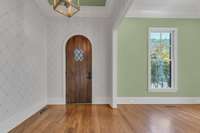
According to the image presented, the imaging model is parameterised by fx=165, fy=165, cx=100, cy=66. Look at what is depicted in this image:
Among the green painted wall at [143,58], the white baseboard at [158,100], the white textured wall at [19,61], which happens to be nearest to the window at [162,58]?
the green painted wall at [143,58]

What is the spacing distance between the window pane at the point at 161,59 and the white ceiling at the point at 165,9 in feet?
2.28

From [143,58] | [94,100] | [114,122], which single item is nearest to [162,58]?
[143,58]

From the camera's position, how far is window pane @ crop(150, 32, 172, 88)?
594cm

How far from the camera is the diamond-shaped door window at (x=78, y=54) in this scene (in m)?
5.78

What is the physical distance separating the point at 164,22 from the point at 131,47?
1481 mm

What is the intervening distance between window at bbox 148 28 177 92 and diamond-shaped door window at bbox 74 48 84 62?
96.4 inches

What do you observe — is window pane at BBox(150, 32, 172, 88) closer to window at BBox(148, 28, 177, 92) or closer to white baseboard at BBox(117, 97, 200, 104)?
window at BBox(148, 28, 177, 92)

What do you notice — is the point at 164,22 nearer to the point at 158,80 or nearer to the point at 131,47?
the point at 131,47

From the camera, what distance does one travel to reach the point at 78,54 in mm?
5785

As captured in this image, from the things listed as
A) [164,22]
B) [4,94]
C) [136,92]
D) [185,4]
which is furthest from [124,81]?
[4,94]

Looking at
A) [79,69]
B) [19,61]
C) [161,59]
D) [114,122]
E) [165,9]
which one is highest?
[165,9]

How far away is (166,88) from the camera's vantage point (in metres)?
5.86

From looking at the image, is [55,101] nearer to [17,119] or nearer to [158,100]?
[17,119]

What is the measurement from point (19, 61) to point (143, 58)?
394 centimetres
